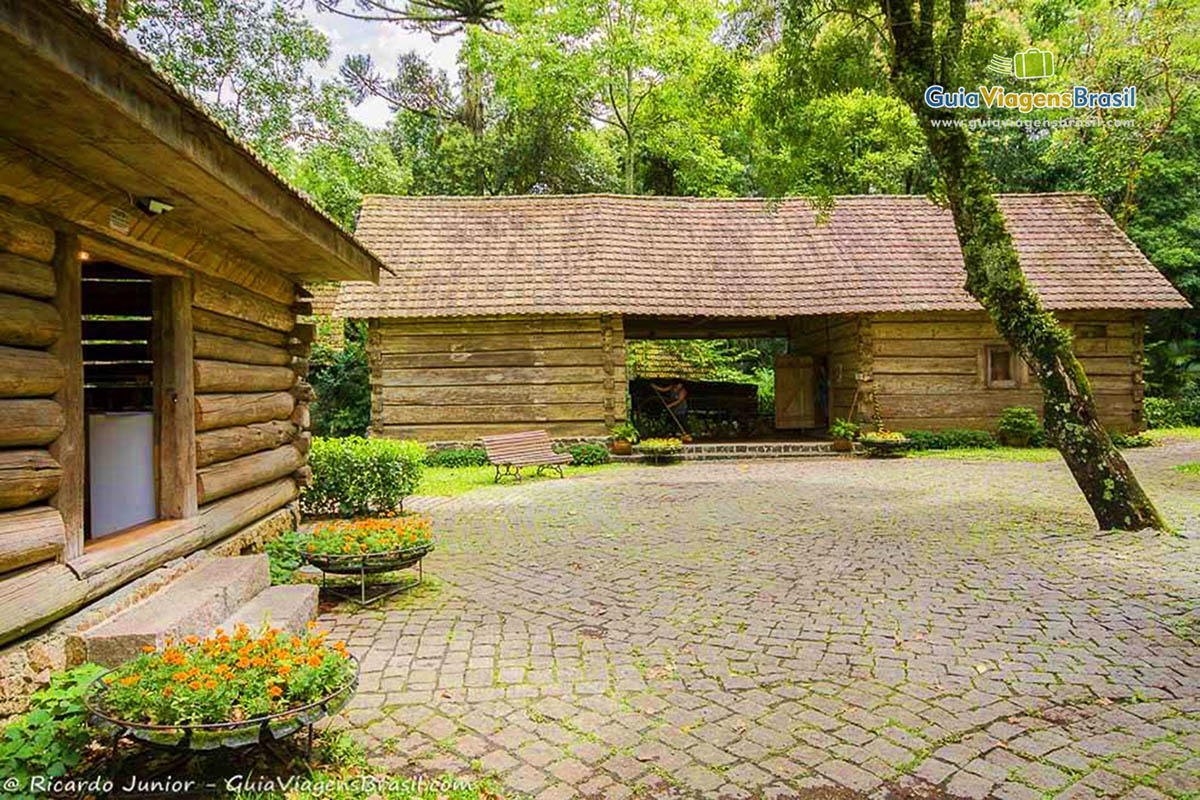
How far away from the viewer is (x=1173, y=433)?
18.7 m

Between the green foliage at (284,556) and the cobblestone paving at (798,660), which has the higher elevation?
the green foliage at (284,556)

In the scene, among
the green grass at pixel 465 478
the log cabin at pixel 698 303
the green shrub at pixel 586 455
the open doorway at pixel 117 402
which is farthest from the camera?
the log cabin at pixel 698 303

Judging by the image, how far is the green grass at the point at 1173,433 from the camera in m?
17.8

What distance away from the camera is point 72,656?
3.80 m

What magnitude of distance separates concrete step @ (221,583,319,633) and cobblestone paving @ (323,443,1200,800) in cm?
35

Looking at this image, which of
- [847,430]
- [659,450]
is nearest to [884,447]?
[847,430]

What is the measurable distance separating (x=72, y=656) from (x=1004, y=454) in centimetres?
1591

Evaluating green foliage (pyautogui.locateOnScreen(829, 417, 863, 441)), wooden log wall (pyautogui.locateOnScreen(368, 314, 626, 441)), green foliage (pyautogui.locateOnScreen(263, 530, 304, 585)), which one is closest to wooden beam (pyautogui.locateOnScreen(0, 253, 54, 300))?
green foliage (pyautogui.locateOnScreen(263, 530, 304, 585))

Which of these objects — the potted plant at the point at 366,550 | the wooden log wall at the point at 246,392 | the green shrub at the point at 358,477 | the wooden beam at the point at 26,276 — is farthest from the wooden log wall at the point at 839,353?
the wooden beam at the point at 26,276

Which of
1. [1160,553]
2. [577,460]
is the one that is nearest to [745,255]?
[577,460]

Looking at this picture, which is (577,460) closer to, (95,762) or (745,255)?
(745,255)

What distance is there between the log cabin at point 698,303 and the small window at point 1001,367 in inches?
1.3

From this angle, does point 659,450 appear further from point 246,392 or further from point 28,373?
point 28,373

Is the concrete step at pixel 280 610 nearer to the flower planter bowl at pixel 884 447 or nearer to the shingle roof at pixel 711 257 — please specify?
the shingle roof at pixel 711 257
